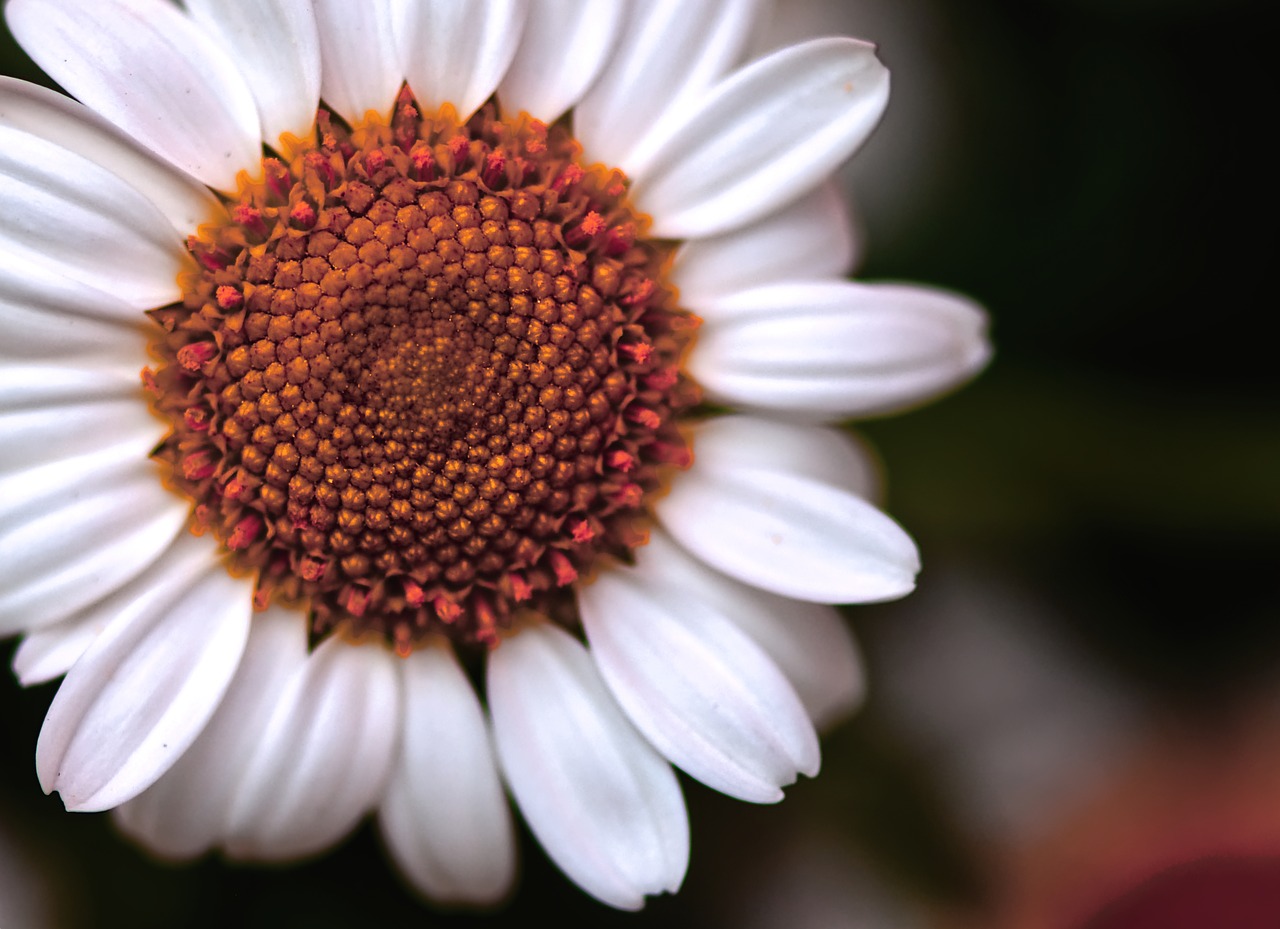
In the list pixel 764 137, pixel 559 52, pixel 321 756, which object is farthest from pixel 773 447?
pixel 321 756

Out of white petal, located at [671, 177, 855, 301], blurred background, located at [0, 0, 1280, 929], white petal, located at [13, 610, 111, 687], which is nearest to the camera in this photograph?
white petal, located at [13, 610, 111, 687]

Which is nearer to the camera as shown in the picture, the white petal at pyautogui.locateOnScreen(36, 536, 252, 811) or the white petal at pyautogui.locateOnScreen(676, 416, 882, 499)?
the white petal at pyautogui.locateOnScreen(36, 536, 252, 811)

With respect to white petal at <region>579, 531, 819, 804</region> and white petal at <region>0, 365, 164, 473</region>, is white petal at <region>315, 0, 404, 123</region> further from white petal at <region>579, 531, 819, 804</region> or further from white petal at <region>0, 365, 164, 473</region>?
white petal at <region>579, 531, 819, 804</region>

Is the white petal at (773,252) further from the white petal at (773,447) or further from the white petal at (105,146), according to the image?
the white petal at (105,146)

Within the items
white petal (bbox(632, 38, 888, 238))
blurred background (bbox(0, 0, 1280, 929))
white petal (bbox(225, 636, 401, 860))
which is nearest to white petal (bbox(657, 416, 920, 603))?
white petal (bbox(632, 38, 888, 238))

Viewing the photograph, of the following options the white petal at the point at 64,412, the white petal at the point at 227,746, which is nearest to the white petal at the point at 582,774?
the white petal at the point at 227,746
